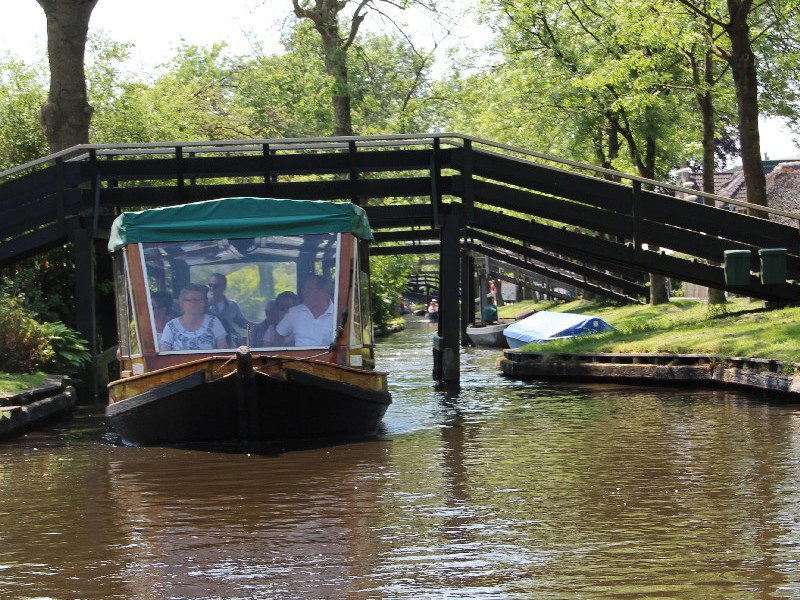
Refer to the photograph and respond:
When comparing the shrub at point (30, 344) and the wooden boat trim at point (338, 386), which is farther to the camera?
→ the shrub at point (30, 344)

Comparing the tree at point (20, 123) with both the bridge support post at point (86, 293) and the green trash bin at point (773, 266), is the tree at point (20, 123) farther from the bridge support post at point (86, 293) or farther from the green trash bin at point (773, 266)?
the green trash bin at point (773, 266)

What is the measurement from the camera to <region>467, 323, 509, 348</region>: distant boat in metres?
40.8

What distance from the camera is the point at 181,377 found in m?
14.1

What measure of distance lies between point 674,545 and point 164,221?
333 inches

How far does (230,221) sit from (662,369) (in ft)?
29.6

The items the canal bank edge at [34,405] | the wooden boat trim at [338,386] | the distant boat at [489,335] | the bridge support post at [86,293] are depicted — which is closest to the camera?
the wooden boat trim at [338,386]

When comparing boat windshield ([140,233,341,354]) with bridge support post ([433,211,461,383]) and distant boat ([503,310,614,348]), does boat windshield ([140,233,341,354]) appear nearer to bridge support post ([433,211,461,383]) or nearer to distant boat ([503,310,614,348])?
bridge support post ([433,211,461,383])

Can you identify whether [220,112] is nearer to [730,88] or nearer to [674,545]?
[730,88]

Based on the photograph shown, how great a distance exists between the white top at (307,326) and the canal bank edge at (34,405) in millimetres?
3553

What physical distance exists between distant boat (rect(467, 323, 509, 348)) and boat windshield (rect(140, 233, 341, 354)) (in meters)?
25.1

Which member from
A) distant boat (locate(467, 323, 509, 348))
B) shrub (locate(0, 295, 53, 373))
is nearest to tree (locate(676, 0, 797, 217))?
shrub (locate(0, 295, 53, 373))

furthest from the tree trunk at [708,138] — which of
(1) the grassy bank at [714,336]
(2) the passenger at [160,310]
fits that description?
(2) the passenger at [160,310]

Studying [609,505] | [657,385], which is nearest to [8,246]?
[657,385]

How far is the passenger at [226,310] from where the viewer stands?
15.2 metres
